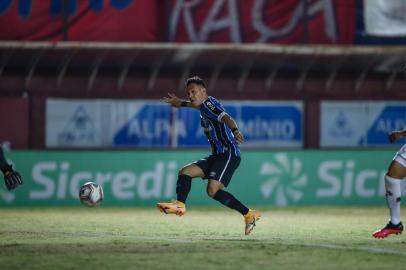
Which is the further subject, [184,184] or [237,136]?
[184,184]

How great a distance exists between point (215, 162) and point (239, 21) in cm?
953

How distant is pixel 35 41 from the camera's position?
21266mm

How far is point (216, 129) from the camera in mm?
12820

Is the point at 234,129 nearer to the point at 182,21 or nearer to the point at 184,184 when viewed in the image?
the point at 184,184

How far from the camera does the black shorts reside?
12.8 m

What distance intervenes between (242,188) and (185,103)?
6.93 metres

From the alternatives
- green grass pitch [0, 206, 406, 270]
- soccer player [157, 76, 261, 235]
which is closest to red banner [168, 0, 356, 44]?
green grass pitch [0, 206, 406, 270]

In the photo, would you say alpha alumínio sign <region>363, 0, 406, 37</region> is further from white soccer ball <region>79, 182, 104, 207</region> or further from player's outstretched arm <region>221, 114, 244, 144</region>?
player's outstretched arm <region>221, 114, 244, 144</region>

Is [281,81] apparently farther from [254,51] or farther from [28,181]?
[28,181]

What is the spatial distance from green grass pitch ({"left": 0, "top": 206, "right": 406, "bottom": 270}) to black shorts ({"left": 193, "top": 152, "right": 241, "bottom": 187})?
71 cm

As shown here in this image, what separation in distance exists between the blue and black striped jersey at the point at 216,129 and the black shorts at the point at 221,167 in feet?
0.24

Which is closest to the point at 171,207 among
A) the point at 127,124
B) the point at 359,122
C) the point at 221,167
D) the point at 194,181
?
the point at 221,167

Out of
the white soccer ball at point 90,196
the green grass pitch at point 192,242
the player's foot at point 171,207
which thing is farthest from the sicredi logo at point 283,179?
the player's foot at point 171,207

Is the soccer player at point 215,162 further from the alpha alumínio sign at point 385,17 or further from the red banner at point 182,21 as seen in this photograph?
the alpha alumínio sign at point 385,17
